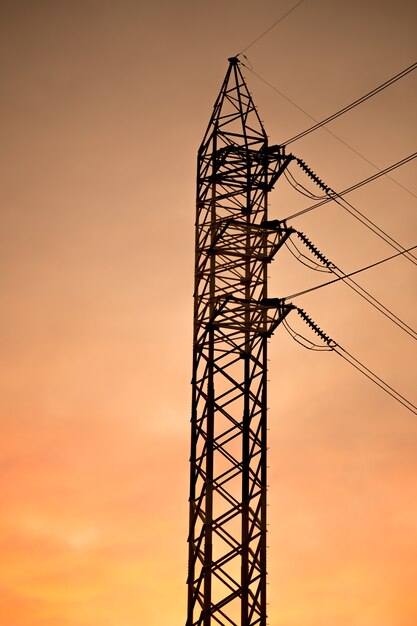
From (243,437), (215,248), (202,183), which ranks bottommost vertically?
(243,437)

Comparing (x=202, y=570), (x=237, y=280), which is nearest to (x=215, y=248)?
(x=237, y=280)

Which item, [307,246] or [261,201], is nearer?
[307,246]

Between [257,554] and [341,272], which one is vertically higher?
[341,272]

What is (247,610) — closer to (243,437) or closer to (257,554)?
(257,554)

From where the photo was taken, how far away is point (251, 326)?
139 feet

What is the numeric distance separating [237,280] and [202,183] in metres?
4.50

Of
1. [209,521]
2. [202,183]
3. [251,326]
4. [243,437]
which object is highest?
[202,183]

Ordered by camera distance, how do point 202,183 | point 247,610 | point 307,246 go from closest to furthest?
point 247,610 → point 307,246 → point 202,183

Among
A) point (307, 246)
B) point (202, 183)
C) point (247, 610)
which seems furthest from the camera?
point (202, 183)

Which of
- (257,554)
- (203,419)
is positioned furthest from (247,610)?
(203,419)

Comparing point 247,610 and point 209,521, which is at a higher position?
point 209,521

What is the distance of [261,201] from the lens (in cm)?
4491

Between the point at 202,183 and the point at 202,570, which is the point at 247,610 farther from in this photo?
the point at 202,183

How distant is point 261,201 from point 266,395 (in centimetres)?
842
